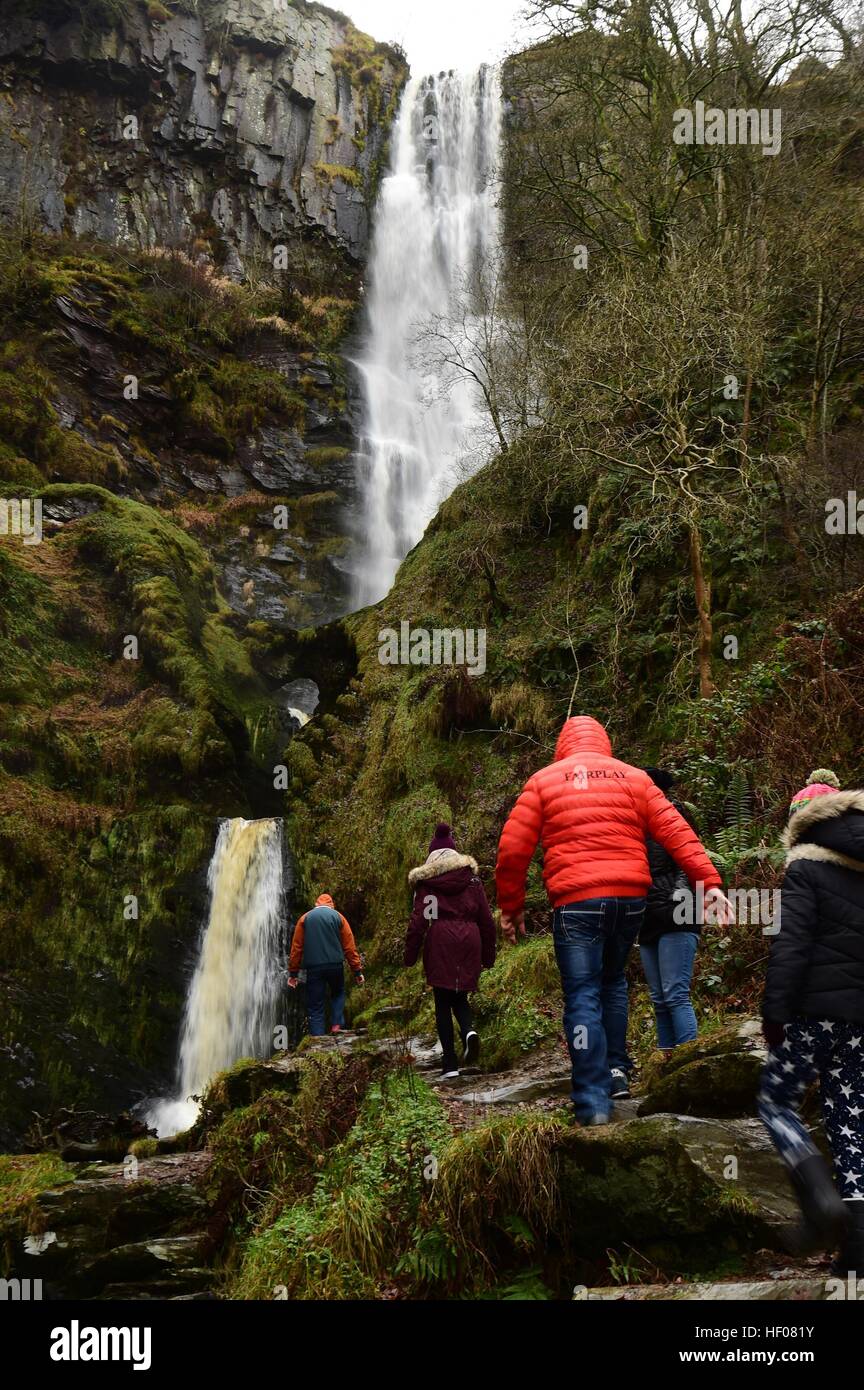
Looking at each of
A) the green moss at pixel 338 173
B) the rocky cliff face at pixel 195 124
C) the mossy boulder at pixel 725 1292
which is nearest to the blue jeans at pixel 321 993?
the mossy boulder at pixel 725 1292

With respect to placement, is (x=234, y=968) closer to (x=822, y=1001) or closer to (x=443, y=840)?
(x=443, y=840)

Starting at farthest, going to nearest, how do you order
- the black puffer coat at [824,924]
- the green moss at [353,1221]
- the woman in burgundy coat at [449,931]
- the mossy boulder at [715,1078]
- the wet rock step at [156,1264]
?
the woman in burgundy coat at [449,931]
the wet rock step at [156,1264]
the green moss at [353,1221]
the mossy boulder at [715,1078]
the black puffer coat at [824,924]

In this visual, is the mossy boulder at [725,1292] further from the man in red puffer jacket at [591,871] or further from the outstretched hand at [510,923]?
the outstretched hand at [510,923]

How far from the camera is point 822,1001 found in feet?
10.7

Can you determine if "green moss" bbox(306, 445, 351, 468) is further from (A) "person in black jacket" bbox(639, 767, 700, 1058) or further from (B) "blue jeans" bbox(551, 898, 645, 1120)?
(B) "blue jeans" bbox(551, 898, 645, 1120)

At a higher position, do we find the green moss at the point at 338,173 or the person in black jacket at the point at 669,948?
the green moss at the point at 338,173

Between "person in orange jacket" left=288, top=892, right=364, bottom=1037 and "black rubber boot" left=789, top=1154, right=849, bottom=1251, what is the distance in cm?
683

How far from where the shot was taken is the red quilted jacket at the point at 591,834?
171 inches

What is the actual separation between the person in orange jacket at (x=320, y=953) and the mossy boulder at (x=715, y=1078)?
18.1 ft

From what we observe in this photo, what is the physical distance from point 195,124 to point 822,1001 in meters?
38.3

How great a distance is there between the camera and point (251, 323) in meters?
29.8

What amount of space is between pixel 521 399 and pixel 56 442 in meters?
13.0

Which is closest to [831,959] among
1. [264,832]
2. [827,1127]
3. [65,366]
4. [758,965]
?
[827,1127]

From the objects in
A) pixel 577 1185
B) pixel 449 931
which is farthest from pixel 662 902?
pixel 449 931
